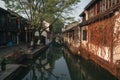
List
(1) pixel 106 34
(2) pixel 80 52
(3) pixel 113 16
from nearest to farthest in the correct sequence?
(3) pixel 113 16
(1) pixel 106 34
(2) pixel 80 52

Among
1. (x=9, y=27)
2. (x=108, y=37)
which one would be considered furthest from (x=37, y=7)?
(x=108, y=37)

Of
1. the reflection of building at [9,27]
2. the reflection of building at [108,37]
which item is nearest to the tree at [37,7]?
the reflection of building at [9,27]

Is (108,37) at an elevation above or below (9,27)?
below

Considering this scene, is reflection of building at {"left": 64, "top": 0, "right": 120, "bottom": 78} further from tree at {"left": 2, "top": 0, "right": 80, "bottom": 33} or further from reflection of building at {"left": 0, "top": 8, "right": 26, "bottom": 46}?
reflection of building at {"left": 0, "top": 8, "right": 26, "bottom": 46}

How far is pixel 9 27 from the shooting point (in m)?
35.5

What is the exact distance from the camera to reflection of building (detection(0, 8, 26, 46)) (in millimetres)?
31337

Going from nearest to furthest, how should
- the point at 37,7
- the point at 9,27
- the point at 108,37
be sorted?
the point at 108,37, the point at 37,7, the point at 9,27

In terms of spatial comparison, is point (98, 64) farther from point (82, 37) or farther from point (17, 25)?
point (17, 25)

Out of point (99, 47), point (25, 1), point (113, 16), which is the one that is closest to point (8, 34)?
point (25, 1)

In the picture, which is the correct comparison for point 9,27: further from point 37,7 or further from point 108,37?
point 108,37

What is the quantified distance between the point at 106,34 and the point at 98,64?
11.2ft

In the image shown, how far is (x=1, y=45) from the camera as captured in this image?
30.3 meters

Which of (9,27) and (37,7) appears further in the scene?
(9,27)

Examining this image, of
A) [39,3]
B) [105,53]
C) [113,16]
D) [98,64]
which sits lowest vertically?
[98,64]
